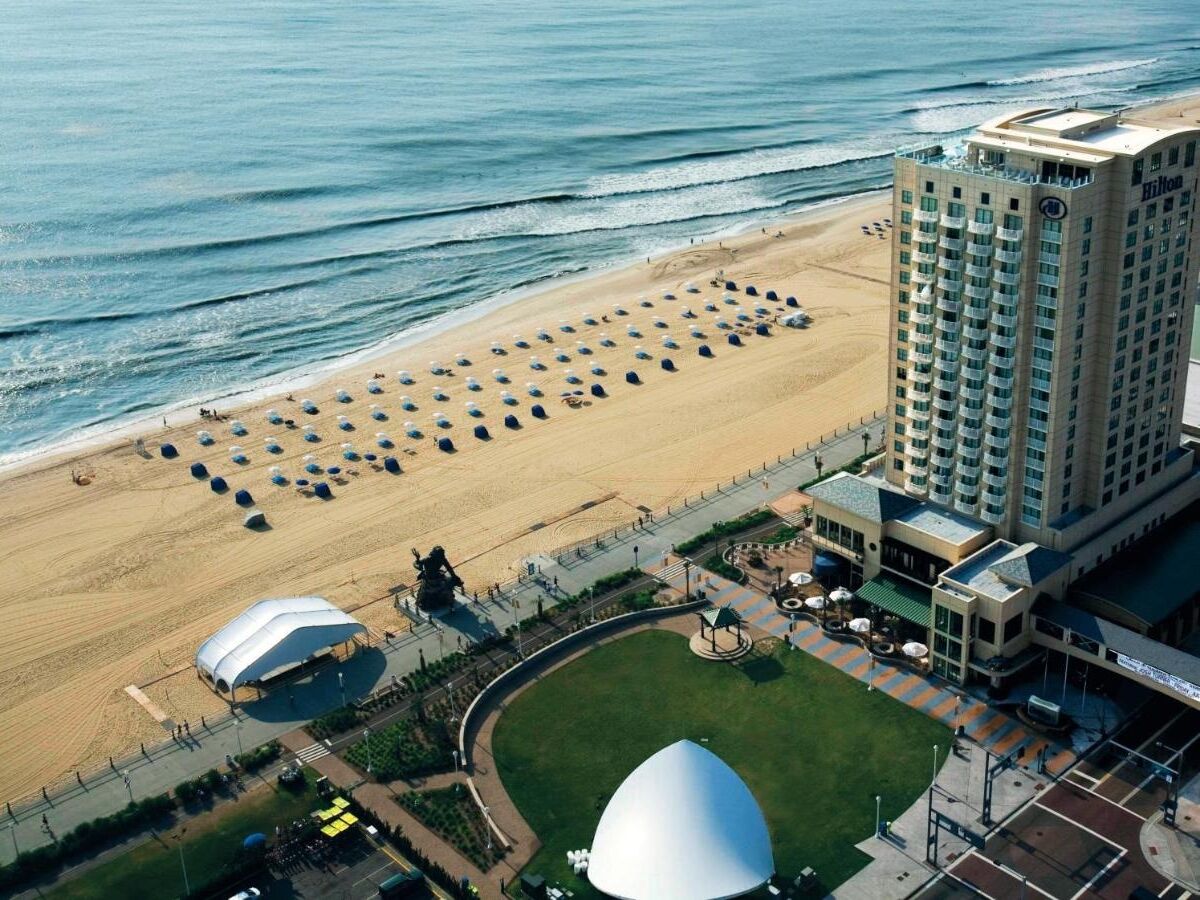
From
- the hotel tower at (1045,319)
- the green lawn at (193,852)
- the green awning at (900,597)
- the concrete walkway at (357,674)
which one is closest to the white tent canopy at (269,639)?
the concrete walkway at (357,674)

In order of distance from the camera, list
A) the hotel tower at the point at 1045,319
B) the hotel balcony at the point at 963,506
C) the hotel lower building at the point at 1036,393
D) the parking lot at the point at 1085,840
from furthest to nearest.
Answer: the hotel balcony at the point at 963,506 < the hotel lower building at the point at 1036,393 < the hotel tower at the point at 1045,319 < the parking lot at the point at 1085,840

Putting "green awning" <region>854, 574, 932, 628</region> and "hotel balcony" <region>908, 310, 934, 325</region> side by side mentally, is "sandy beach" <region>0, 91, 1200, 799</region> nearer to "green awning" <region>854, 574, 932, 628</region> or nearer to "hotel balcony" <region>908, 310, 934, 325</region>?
"green awning" <region>854, 574, 932, 628</region>

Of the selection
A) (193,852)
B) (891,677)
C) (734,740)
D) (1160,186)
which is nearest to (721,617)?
(734,740)

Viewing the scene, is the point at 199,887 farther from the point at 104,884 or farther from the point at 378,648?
the point at 378,648

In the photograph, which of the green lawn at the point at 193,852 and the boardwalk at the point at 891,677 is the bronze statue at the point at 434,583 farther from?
the green lawn at the point at 193,852

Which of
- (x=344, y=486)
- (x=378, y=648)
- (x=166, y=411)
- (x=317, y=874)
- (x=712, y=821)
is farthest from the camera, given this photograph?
(x=166, y=411)

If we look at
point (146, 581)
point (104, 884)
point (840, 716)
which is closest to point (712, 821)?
point (840, 716)

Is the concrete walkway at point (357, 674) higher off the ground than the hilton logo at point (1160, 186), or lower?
lower
